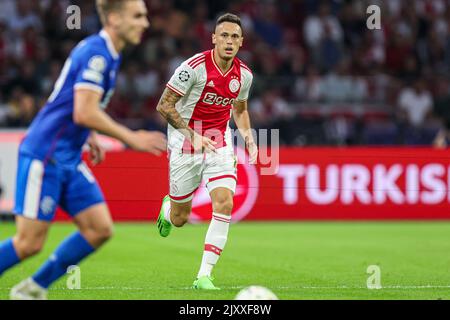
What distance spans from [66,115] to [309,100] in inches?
597

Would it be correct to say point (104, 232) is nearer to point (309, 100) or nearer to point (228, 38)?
point (228, 38)

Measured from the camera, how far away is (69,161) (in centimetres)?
704

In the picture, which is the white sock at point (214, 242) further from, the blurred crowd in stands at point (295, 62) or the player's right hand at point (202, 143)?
the blurred crowd in stands at point (295, 62)

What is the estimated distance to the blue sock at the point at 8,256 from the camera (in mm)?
7059

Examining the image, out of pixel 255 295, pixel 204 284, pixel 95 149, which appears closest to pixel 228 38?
pixel 204 284

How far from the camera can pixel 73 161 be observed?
7.05 m

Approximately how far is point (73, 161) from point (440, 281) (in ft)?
15.2

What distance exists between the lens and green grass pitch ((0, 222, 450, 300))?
8977 millimetres

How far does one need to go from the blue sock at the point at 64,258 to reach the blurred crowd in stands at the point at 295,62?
471 inches

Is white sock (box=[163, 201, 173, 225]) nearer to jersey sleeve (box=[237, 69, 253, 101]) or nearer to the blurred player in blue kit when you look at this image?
jersey sleeve (box=[237, 69, 253, 101])

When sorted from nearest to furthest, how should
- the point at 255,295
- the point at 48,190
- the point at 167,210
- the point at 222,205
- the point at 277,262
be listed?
the point at 48,190, the point at 255,295, the point at 222,205, the point at 167,210, the point at 277,262

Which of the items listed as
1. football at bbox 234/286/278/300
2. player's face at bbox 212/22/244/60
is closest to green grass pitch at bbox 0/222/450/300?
football at bbox 234/286/278/300

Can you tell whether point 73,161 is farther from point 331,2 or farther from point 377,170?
point 331,2

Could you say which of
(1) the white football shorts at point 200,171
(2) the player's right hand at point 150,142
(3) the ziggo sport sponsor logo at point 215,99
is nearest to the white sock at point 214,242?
(1) the white football shorts at point 200,171
